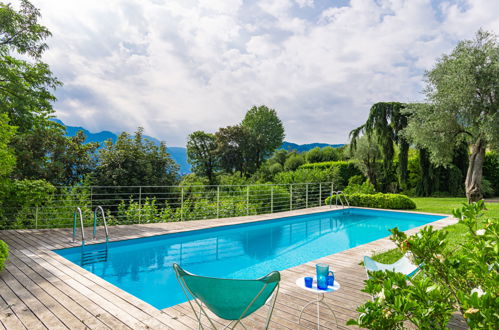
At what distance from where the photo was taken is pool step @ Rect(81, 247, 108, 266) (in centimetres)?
499

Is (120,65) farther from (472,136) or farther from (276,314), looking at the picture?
(472,136)

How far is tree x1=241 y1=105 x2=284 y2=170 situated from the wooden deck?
2554 cm

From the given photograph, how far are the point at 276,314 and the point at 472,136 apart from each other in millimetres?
10944

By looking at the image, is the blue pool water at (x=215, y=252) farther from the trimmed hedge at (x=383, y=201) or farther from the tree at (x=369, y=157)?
the tree at (x=369, y=157)

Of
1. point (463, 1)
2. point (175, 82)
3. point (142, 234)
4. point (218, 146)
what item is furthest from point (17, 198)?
point (218, 146)

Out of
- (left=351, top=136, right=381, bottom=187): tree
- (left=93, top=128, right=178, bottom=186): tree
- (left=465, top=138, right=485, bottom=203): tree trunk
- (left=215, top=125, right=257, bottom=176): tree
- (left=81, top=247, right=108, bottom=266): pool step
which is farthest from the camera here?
(left=215, top=125, right=257, bottom=176): tree

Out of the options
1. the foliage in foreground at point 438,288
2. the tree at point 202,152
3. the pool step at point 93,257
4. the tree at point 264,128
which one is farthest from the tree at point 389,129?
the tree at point 202,152

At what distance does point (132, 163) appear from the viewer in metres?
12.0

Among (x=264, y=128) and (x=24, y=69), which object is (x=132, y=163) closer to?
(x=24, y=69)

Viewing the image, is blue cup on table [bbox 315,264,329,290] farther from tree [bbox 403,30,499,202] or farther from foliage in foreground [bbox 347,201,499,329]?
tree [bbox 403,30,499,202]

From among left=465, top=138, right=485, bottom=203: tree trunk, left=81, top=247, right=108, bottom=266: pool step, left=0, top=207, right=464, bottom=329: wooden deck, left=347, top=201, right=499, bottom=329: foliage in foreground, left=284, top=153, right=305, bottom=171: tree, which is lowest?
left=81, top=247, right=108, bottom=266: pool step

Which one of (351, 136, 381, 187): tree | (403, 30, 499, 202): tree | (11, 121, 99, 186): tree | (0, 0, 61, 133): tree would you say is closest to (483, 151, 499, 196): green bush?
(351, 136, 381, 187): tree

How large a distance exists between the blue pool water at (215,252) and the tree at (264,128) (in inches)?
818

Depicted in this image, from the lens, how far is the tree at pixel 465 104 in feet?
31.1
